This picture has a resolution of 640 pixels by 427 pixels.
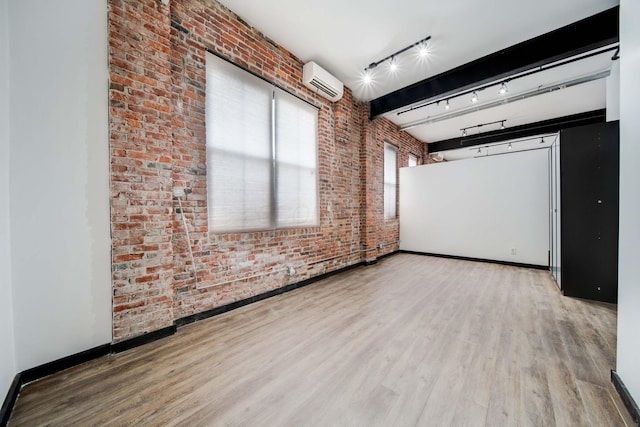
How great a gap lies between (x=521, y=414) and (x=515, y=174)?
546cm

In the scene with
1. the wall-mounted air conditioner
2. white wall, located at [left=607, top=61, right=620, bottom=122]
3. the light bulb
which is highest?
the light bulb

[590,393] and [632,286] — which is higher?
[632,286]

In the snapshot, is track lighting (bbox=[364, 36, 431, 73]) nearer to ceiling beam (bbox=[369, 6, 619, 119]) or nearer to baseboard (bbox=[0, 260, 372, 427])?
ceiling beam (bbox=[369, 6, 619, 119])

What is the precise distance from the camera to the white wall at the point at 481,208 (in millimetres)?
5008

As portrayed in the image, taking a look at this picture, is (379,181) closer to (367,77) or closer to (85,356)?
(367,77)

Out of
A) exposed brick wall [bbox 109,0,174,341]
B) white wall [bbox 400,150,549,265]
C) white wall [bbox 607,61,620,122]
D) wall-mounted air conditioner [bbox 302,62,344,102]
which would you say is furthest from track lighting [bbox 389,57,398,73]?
white wall [bbox 400,150,549,265]

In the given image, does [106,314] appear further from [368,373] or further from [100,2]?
[100,2]

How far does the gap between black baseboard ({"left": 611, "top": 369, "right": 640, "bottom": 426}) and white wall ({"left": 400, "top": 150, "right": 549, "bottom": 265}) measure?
13.8ft

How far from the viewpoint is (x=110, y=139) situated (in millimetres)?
1987

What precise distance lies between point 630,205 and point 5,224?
164 inches

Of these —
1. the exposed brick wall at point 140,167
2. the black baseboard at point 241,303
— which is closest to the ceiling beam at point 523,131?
the black baseboard at point 241,303

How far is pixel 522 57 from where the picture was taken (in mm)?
3326

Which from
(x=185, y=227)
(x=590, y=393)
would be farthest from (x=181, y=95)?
(x=590, y=393)

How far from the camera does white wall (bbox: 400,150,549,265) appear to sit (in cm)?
501
